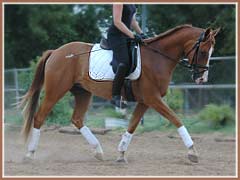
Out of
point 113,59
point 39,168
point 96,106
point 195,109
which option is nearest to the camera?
point 39,168

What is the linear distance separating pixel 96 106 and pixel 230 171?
27.8 ft

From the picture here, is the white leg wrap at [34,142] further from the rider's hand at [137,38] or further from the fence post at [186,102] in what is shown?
the fence post at [186,102]

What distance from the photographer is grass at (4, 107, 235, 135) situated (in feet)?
37.0

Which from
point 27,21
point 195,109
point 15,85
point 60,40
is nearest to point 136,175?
point 60,40

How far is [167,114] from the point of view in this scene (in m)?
7.27

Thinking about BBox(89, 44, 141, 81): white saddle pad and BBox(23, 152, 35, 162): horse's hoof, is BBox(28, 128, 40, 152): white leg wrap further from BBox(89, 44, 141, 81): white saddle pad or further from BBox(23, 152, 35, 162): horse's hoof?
BBox(89, 44, 141, 81): white saddle pad

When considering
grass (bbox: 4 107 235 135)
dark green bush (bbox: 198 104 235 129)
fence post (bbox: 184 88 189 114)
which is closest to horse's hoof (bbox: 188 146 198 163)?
grass (bbox: 4 107 235 135)

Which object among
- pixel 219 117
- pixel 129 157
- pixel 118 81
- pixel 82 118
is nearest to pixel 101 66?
pixel 118 81

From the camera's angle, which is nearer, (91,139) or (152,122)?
(91,139)

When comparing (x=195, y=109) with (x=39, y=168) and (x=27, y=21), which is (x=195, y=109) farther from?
(x=39, y=168)

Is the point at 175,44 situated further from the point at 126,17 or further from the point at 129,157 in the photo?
the point at 129,157

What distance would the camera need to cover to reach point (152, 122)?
12477 mm

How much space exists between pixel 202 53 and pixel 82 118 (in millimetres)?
2312

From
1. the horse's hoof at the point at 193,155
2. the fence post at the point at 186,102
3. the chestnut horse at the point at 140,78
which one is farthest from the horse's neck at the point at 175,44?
the fence post at the point at 186,102
